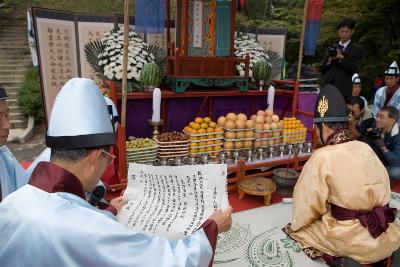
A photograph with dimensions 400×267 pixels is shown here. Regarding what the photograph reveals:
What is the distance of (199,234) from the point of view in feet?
4.98

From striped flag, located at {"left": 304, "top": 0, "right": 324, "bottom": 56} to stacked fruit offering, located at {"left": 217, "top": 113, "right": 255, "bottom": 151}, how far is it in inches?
79.6

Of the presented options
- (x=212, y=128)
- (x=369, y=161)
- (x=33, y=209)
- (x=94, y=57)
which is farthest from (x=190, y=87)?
(x=33, y=209)

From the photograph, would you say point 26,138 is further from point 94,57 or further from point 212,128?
point 212,128

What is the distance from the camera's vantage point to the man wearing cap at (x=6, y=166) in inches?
81.7

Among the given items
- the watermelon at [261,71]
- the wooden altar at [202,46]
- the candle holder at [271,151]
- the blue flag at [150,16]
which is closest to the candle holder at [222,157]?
the candle holder at [271,151]

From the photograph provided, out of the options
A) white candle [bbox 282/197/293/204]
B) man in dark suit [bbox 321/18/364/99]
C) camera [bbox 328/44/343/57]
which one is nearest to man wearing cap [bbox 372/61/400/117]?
man in dark suit [bbox 321/18/364/99]

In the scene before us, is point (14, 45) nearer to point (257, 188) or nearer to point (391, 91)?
point (257, 188)

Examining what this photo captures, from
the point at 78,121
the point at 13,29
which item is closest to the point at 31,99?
the point at 13,29

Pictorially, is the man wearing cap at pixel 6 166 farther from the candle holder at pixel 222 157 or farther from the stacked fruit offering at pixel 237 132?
the stacked fruit offering at pixel 237 132

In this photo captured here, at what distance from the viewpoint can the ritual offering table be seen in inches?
158

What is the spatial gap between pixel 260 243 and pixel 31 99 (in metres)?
9.89

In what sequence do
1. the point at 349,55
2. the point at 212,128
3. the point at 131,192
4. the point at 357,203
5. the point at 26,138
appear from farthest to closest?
the point at 26,138 → the point at 349,55 → the point at 212,128 → the point at 357,203 → the point at 131,192

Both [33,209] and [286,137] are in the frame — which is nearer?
[33,209]

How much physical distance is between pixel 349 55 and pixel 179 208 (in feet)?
15.8
